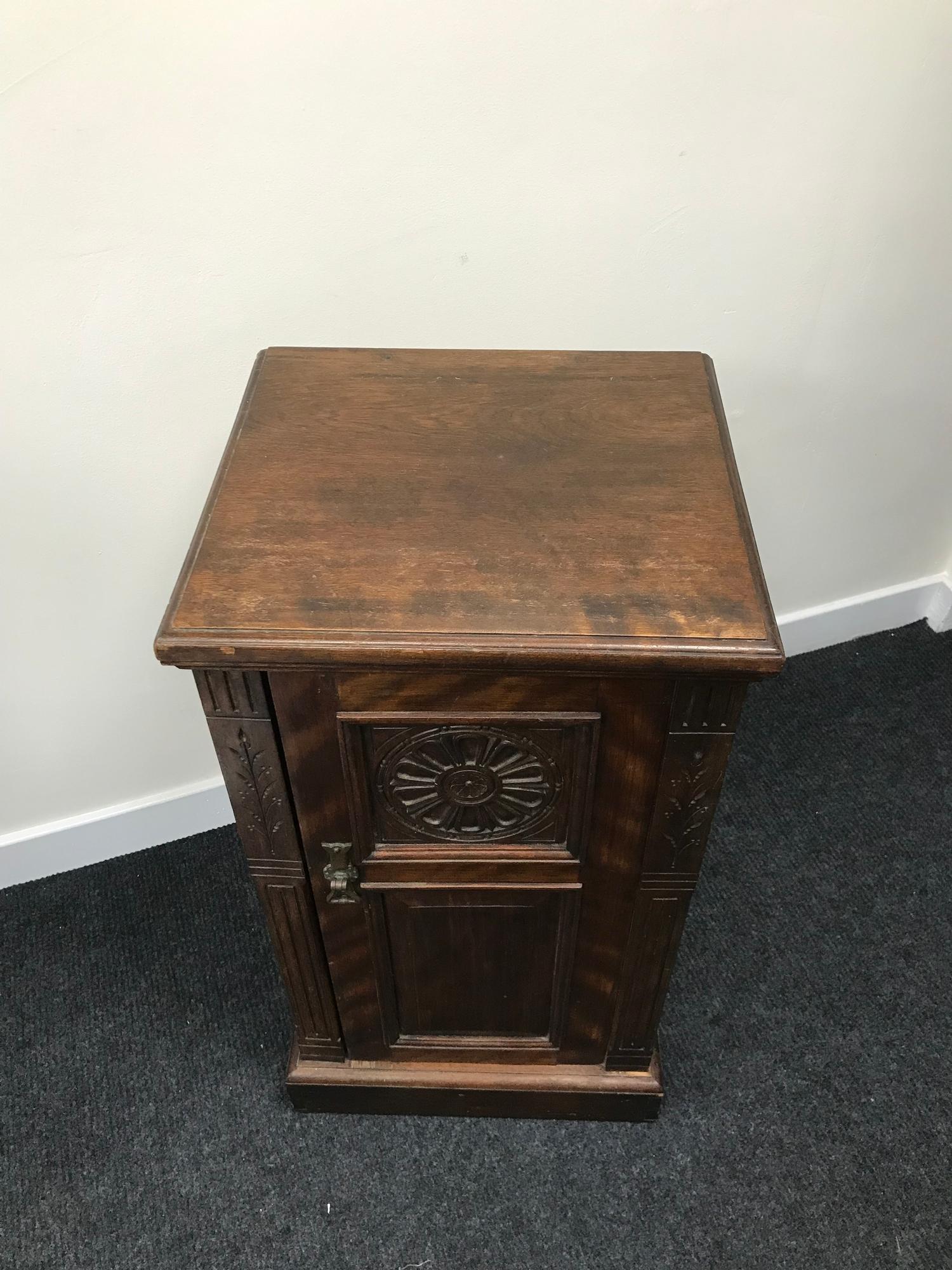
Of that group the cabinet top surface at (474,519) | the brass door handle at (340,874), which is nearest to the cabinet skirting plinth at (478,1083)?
the brass door handle at (340,874)

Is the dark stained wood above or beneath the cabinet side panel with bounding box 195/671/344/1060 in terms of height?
beneath

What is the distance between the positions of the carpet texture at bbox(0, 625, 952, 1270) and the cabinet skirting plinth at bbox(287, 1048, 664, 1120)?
2.4 inches

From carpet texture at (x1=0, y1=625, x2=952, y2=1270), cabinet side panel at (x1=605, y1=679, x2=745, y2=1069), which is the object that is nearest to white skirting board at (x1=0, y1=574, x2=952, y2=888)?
carpet texture at (x1=0, y1=625, x2=952, y2=1270)

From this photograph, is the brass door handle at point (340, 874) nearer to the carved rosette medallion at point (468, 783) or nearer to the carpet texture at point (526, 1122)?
the carved rosette medallion at point (468, 783)

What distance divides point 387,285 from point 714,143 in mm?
408

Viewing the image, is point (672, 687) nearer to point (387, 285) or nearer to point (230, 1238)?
point (387, 285)

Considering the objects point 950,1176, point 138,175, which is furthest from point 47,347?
point 950,1176

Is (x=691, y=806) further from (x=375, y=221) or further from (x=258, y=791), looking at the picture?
(x=375, y=221)

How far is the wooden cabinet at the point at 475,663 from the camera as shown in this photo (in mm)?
682

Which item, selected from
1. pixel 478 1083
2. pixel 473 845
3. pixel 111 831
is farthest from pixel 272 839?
pixel 111 831

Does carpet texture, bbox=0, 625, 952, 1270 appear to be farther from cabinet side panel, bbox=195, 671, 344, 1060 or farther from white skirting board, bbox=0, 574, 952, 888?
cabinet side panel, bbox=195, 671, 344, 1060

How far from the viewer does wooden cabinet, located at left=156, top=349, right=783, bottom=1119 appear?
682 mm

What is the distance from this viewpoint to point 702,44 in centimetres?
96

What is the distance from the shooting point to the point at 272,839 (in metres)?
0.85
